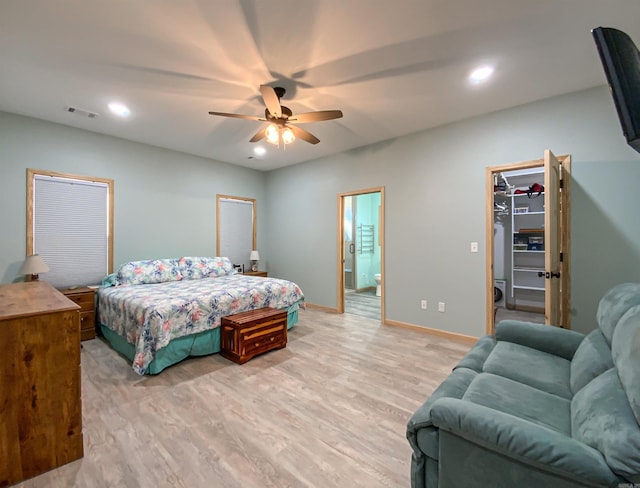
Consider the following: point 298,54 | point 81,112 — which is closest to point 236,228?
point 81,112

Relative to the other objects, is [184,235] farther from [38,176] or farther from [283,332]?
[283,332]

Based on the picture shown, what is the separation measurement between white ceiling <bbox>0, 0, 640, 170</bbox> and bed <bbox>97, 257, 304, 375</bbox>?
2166 millimetres

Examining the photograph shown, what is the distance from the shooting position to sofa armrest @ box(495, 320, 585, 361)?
2.01 meters

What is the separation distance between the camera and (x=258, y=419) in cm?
211

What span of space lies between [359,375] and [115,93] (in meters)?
3.85

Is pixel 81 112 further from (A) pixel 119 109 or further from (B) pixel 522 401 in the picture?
(B) pixel 522 401

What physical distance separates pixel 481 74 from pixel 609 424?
2.81 metres

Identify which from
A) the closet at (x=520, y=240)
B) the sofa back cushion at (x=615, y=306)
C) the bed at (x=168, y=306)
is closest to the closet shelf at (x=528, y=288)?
the closet at (x=520, y=240)

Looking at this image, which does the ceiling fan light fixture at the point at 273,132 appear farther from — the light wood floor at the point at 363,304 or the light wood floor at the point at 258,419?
the light wood floor at the point at 363,304

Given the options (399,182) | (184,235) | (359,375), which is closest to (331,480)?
(359,375)

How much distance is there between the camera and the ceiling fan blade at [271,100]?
2.37 meters

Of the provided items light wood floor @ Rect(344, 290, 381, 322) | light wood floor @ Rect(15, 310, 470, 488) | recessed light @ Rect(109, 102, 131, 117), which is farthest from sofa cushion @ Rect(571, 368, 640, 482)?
recessed light @ Rect(109, 102, 131, 117)

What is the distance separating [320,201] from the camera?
5391 millimetres

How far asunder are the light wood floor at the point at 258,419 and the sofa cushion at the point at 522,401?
0.64 metres
